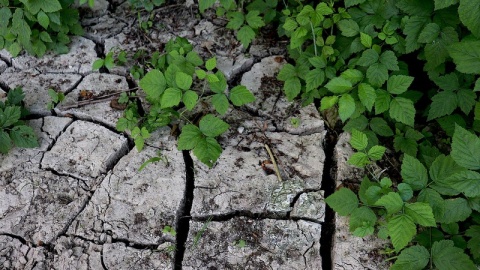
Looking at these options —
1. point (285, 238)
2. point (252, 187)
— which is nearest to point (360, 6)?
point (252, 187)

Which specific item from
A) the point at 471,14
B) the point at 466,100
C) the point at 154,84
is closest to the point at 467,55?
the point at 471,14

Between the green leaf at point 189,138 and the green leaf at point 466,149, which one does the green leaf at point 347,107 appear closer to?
the green leaf at point 466,149

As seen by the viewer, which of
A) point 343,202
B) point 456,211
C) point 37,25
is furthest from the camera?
point 37,25

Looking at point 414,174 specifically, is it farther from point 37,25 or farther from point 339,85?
point 37,25

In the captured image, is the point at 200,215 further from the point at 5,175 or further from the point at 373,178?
the point at 5,175

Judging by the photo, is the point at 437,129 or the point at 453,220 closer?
the point at 453,220

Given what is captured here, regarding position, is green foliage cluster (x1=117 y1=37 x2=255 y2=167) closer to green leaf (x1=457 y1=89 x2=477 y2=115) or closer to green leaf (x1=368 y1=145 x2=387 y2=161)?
green leaf (x1=368 y1=145 x2=387 y2=161)
